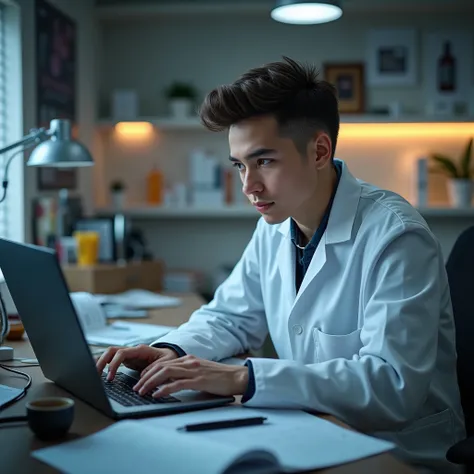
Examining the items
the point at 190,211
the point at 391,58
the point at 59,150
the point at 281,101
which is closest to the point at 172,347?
the point at 281,101

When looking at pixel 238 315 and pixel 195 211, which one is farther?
pixel 195 211

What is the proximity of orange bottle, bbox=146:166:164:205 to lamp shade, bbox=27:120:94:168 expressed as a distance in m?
1.80

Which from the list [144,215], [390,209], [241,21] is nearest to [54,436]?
[390,209]

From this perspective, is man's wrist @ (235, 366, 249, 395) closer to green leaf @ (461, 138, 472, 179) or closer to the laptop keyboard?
the laptop keyboard

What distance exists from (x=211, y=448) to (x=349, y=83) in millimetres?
3205

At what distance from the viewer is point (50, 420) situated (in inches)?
41.1

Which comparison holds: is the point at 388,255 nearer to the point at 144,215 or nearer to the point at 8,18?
the point at 8,18

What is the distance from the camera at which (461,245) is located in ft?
6.00

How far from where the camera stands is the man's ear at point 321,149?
154cm

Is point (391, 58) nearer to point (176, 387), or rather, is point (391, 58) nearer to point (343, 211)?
point (343, 211)

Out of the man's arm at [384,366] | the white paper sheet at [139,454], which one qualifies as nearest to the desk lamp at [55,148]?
the man's arm at [384,366]

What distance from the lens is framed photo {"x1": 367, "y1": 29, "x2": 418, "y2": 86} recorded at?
3.82m

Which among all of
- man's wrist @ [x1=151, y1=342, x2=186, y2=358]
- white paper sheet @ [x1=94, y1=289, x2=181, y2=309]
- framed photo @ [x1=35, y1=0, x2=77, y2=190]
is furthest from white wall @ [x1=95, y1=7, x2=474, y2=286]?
man's wrist @ [x1=151, y1=342, x2=186, y2=358]

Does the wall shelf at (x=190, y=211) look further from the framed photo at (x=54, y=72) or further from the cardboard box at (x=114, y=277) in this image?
the cardboard box at (x=114, y=277)
